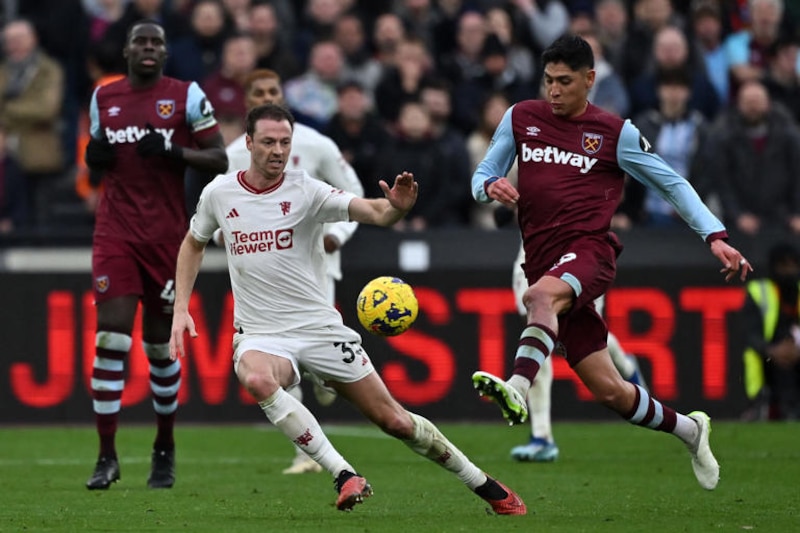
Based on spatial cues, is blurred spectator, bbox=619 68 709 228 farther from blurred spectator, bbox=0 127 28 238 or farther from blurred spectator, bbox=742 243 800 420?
blurred spectator, bbox=0 127 28 238

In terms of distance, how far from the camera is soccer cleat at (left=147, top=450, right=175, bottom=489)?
1120cm

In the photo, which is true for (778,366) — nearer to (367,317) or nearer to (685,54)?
(685,54)

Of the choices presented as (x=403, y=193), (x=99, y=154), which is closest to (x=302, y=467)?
(x=99, y=154)

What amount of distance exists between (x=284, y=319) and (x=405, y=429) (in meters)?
0.94

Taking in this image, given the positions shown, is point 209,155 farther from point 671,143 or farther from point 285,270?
point 671,143

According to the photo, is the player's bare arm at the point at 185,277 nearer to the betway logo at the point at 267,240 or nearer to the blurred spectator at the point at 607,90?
the betway logo at the point at 267,240

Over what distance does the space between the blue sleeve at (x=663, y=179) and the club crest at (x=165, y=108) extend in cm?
326

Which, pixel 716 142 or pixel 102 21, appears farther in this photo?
pixel 102 21

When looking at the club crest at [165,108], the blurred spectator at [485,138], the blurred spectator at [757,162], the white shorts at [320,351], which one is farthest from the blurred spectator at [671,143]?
the white shorts at [320,351]

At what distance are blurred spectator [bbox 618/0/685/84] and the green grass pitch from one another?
15.3ft

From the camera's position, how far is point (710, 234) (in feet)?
31.0

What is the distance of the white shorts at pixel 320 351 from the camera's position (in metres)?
9.20

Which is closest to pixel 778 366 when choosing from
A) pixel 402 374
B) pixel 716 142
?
pixel 716 142

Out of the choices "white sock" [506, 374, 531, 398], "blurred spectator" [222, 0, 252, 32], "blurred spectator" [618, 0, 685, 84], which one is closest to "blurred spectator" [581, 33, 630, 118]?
"blurred spectator" [618, 0, 685, 84]
